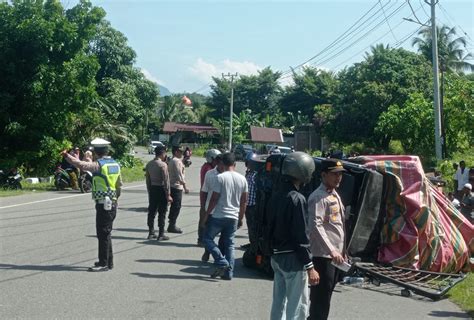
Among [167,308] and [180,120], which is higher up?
[180,120]

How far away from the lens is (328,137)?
52312 mm

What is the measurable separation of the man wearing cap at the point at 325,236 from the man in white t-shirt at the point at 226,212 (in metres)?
3.51

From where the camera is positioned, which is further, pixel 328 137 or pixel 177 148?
pixel 328 137

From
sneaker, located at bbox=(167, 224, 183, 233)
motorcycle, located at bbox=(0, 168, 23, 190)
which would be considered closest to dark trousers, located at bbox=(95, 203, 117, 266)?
sneaker, located at bbox=(167, 224, 183, 233)

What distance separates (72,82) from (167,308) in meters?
19.6

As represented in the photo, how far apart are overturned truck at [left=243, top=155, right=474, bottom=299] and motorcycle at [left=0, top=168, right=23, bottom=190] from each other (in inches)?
616

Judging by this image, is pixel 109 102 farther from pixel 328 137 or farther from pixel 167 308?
pixel 167 308

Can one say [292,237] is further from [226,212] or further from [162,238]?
[162,238]

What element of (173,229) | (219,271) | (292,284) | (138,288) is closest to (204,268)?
(219,271)

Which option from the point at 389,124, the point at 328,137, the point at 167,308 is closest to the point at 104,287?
the point at 167,308

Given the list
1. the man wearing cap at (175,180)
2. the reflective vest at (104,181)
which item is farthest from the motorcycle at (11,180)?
the reflective vest at (104,181)

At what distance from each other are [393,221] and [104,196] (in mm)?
4268

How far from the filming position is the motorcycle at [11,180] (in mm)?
23469

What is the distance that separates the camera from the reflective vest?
9711 mm
